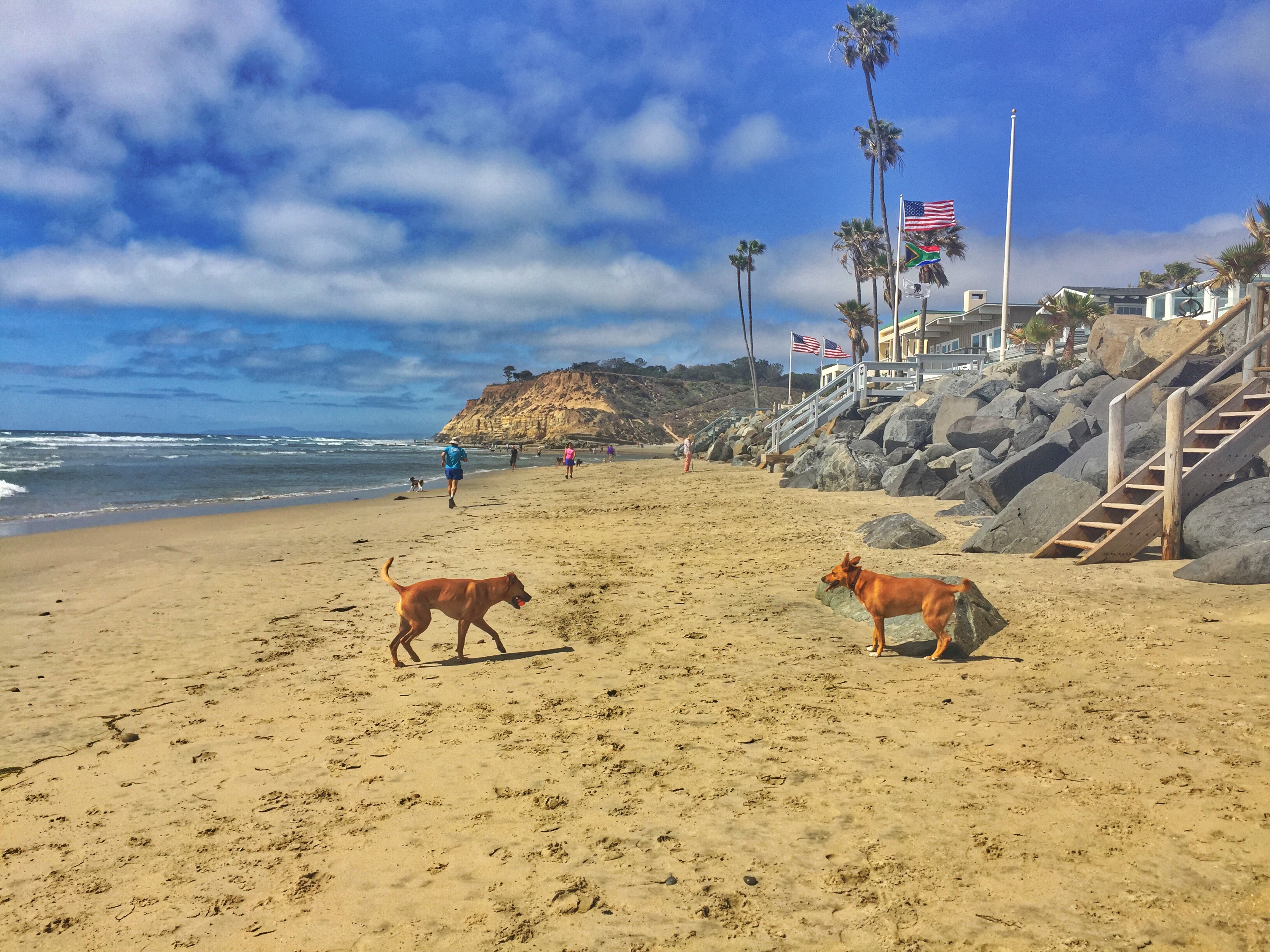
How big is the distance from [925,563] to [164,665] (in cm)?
836

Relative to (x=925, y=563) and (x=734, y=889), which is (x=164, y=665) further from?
(x=925, y=563)

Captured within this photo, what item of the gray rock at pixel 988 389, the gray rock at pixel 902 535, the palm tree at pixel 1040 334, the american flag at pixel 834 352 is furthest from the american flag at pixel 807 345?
the gray rock at pixel 902 535

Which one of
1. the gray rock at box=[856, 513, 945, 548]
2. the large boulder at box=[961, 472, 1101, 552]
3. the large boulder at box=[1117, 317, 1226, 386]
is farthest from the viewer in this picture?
the large boulder at box=[1117, 317, 1226, 386]

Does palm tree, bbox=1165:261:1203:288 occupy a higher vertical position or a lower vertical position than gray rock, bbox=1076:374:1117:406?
higher

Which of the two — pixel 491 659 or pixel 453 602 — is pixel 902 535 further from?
pixel 453 602

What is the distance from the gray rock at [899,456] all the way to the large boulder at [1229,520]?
10.4m

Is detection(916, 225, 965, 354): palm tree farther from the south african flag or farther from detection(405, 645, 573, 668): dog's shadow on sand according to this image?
detection(405, 645, 573, 668): dog's shadow on sand

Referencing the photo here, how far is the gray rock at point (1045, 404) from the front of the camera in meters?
16.8

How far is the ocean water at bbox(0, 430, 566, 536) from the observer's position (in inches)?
842

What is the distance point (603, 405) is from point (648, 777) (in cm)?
9622

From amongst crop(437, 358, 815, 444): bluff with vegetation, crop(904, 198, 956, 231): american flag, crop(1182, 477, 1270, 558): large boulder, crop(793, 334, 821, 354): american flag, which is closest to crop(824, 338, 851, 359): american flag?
crop(793, 334, 821, 354): american flag

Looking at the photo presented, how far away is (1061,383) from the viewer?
61.6ft

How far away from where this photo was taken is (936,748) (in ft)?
14.4

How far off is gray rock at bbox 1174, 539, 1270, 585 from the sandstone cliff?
256 ft
